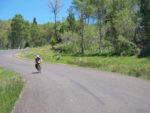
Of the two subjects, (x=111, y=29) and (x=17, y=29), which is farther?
(x=17, y=29)

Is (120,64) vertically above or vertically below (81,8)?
below

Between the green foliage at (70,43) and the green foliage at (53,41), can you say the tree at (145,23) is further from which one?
the green foliage at (53,41)

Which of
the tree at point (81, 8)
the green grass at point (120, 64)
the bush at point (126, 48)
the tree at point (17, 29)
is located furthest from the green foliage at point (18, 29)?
the green grass at point (120, 64)

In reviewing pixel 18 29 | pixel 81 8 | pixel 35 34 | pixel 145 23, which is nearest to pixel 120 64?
pixel 145 23

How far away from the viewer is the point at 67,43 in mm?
46031

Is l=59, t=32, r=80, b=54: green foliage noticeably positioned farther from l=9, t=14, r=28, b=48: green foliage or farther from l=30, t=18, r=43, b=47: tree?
l=30, t=18, r=43, b=47: tree

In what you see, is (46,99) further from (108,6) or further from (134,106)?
(108,6)

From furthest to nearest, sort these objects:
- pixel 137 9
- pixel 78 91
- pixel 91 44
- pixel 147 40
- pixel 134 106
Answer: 1. pixel 91 44
2. pixel 137 9
3. pixel 147 40
4. pixel 78 91
5. pixel 134 106

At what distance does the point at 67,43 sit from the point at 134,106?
4023 cm

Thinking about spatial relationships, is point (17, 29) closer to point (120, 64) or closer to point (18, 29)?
point (18, 29)

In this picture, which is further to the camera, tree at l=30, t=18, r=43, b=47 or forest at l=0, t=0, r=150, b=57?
tree at l=30, t=18, r=43, b=47

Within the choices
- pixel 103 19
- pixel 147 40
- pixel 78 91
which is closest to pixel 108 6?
pixel 103 19

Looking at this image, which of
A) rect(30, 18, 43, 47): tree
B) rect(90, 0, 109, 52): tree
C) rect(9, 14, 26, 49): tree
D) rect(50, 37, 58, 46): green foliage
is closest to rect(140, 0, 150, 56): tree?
rect(90, 0, 109, 52): tree

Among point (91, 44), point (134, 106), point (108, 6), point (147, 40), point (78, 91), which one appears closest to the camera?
point (134, 106)
